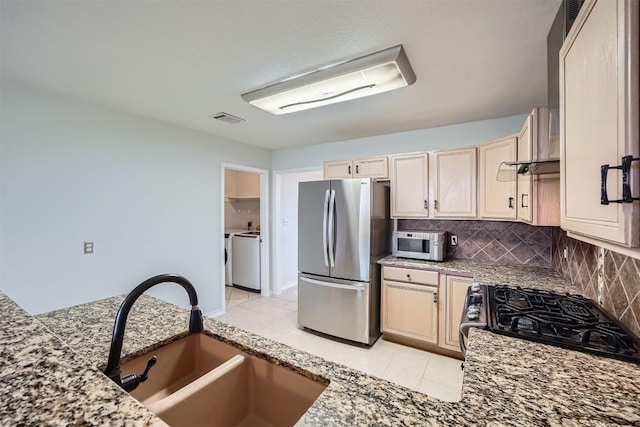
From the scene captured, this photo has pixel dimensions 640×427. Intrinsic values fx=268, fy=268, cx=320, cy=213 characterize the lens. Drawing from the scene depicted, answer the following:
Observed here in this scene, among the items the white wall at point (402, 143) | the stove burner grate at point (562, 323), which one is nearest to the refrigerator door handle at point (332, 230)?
the white wall at point (402, 143)

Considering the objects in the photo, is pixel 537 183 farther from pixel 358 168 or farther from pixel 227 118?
pixel 227 118

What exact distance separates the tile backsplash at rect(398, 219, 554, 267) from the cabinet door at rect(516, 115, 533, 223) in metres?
0.71

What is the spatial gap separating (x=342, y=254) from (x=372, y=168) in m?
1.07

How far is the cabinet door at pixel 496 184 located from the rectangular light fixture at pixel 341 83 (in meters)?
1.02

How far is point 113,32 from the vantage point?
1.45 meters

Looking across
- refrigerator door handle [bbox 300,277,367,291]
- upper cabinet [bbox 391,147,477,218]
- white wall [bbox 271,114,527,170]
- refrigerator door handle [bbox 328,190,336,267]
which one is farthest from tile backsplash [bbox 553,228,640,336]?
refrigerator door handle [bbox 328,190,336,267]

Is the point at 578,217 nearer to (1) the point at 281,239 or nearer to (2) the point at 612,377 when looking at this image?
(2) the point at 612,377

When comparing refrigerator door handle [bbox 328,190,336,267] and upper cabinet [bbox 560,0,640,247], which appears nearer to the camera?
upper cabinet [bbox 560,0,640,247]

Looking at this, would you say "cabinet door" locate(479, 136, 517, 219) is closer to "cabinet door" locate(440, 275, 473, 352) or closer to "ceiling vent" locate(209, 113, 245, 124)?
"cabinet door" locate(440, 275, 473, 352)

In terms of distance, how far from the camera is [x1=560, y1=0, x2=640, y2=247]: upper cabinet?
2.02ft

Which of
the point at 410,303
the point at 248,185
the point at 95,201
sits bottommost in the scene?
the point at 410,303

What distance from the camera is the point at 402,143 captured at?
331 centimetres

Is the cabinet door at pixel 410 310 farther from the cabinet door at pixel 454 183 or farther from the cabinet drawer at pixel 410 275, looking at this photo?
the cabinet door at pixel 454 183

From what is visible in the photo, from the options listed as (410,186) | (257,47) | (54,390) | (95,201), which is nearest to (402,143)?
(410,186)
